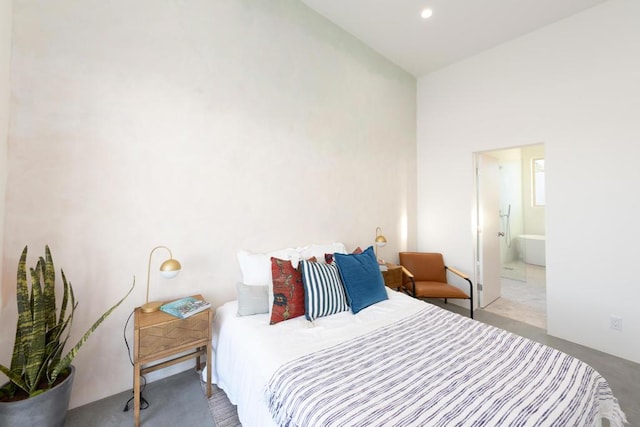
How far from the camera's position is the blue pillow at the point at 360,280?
209 cm

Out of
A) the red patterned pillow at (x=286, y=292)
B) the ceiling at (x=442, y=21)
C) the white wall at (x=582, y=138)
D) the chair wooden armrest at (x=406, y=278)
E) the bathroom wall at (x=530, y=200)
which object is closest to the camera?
the red patterned pillow at (x=286, y=292)

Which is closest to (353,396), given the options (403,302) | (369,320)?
(369,320)

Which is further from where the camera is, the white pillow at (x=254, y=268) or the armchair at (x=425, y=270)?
the armchair at (x=425, y=270)

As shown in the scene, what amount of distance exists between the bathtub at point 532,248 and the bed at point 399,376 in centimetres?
545

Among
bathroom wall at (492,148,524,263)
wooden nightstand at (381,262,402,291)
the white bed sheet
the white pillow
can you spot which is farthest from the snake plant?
bathroom wall at (492,148,524,263)

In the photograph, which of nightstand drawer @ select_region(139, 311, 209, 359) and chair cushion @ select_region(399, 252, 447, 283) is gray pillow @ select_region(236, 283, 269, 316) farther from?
chair cushion @ select_region(399, 252, 447, 283)

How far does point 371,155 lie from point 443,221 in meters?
1.52

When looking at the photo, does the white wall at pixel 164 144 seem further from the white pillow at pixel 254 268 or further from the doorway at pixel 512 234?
the doorway at pixel 512 234

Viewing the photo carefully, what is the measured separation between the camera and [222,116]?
7.33ft

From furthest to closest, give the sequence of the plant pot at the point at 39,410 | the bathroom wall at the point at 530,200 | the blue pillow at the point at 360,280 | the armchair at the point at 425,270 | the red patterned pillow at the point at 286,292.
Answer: the bathroom wall at the point at 530,200 < the armchair at the point at 425,270 < the blue pillow at the point at 360,280 < the red patterned pillow at the point at 286,292 < the plant pot at the point at 39,410

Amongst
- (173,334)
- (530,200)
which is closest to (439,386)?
(173,334)

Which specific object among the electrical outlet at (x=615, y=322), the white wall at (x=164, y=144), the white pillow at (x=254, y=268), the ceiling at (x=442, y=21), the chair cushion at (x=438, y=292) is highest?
the ceiling at (x=442, y=21)

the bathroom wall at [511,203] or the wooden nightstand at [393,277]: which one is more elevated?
the bathroom wall at [511,203]

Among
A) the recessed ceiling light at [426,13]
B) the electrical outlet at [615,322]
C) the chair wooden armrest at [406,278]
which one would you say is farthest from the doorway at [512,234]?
the recessed ceiling light at [426,13]
